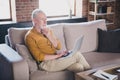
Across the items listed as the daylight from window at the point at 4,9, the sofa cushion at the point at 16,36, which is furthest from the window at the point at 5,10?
the sofa cushion at the point at 16,36

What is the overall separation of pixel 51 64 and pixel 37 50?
0.23 metres

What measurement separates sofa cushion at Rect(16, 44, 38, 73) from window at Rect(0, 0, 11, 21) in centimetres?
194

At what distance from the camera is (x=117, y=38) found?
305 cm

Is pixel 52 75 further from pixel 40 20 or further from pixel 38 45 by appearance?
pixel 40 20

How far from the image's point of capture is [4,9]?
4180mm

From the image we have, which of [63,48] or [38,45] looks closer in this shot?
[38,45]

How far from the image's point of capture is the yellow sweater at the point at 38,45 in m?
2.34

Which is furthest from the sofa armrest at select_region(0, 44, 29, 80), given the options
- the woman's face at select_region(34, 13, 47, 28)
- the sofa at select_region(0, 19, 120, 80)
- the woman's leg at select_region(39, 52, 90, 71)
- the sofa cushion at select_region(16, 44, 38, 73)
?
the woman's face at select_region(34, 13, 47, 28)

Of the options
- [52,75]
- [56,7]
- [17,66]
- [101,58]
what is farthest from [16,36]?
[56,7]

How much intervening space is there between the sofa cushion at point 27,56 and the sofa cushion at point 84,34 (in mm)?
668

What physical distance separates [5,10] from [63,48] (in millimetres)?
1955

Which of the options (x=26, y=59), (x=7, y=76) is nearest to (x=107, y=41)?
(x=26, y=59)

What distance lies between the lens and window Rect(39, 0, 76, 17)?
179 inches

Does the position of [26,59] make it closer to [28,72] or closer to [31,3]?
[28,72]
